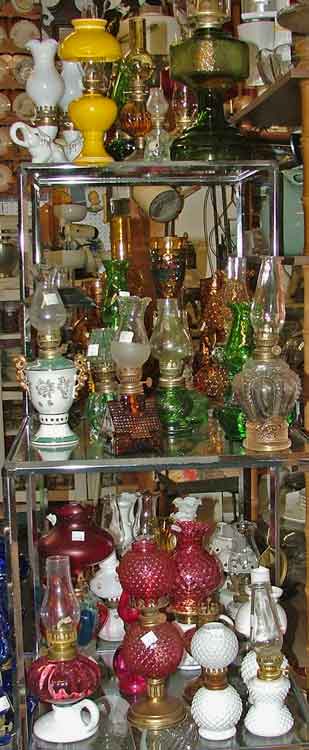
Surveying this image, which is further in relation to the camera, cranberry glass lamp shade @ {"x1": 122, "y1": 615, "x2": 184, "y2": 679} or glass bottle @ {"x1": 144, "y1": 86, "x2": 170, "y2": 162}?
glass bottle @ {"x1": 144, "y1": 86, "x2": 170, "y2": 162}

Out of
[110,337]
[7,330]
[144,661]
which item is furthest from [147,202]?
[7,330]

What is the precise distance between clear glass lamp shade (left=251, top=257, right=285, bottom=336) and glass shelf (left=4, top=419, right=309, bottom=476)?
187 mm

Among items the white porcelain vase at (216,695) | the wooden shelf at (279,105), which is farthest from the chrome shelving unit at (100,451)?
the white porcelain vase at (216,695)

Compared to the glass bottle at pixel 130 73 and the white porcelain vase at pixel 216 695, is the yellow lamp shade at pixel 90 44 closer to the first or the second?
the glass bottle at pixel 130 73

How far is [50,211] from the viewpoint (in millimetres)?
3482

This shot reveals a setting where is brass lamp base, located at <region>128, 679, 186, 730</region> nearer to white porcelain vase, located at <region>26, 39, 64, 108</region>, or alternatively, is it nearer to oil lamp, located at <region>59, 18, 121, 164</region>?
oil lamp, located at <region>59, 18, 121, 164</region>

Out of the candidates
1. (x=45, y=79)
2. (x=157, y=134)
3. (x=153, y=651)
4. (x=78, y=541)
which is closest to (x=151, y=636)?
(x=153, y=651)

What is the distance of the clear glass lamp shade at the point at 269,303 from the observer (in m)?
1.48

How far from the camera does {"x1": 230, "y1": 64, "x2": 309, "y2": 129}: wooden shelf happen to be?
61.6 inches

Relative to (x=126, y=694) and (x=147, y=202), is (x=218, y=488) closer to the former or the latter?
(x=147, y=202)

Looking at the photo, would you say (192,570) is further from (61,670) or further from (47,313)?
(47,313)

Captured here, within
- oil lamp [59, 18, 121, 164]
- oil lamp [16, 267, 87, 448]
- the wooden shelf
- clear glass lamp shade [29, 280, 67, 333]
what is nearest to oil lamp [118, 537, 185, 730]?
oil lamp [16, 267, 87, 448]

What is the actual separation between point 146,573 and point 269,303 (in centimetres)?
46

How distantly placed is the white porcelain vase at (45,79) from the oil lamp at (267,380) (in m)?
0.57
